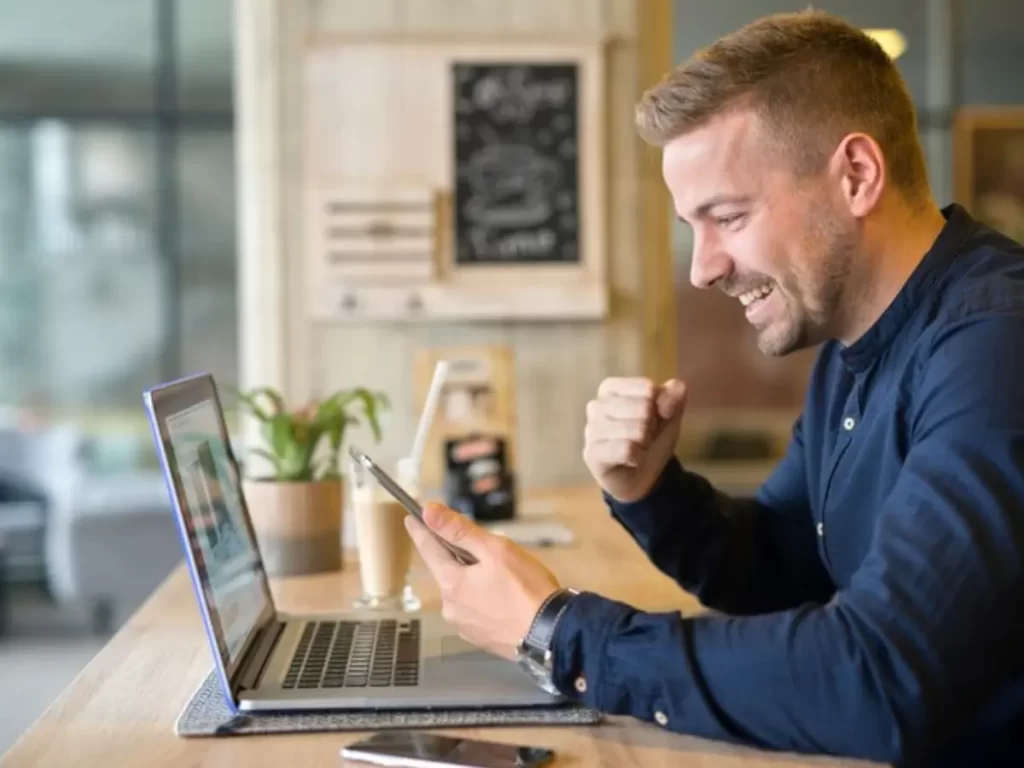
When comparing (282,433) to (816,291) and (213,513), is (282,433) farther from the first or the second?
(816,291)

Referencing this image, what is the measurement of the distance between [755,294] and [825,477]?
0.24 m

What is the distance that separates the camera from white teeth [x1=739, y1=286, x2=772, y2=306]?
133 centimetres

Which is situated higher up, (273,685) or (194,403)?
(194,403)

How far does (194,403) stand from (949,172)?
493cm

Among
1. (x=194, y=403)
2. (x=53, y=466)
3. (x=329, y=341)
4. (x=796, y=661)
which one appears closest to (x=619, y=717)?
(x=796, y=661)

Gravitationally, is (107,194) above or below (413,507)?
above

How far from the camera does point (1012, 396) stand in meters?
1.04

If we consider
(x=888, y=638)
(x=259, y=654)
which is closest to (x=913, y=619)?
(x=888, y=638)

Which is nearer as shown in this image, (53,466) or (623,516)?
(623,516)

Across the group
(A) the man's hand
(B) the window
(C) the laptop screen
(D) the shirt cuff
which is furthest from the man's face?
(B) the window

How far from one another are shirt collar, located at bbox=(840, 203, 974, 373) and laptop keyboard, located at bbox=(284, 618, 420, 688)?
55cm

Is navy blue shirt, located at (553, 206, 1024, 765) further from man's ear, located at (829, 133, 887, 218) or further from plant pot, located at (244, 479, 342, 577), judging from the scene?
A: plant pot, located at (244, 479, 342, 577)

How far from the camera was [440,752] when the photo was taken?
37.7 inches

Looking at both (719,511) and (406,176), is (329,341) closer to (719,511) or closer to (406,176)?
(406,176)
